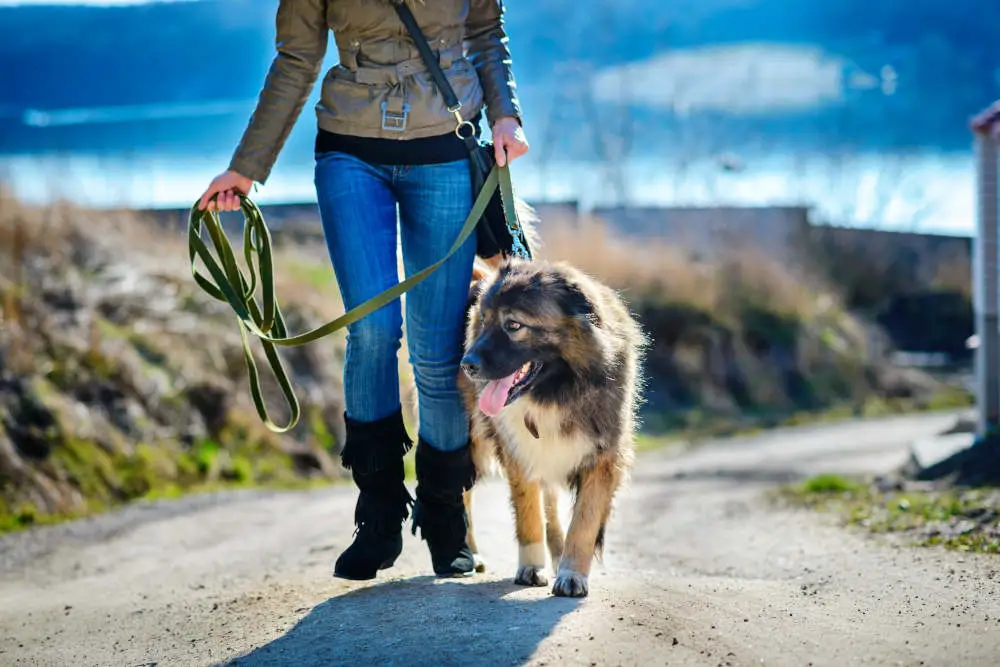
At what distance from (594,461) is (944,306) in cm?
2744

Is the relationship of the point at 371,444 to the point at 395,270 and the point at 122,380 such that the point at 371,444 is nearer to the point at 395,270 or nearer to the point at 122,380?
the point at 395,270

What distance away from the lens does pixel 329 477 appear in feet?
38.1

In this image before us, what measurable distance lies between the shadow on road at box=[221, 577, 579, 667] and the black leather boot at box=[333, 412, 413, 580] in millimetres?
141

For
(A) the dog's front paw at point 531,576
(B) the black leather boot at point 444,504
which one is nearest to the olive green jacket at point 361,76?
(B) the black leather boot at point 444,504

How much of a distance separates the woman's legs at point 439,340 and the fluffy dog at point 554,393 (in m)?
0.11

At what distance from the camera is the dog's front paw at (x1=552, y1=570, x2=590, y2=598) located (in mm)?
4309

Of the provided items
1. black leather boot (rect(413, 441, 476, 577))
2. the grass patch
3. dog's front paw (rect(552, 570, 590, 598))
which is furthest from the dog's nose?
the grass patch

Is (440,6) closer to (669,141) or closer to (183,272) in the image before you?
(183,272)

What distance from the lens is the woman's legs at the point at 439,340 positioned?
4340 mm

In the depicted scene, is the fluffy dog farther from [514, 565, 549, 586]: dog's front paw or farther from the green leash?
the green leash

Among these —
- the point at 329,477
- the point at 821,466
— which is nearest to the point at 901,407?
the point at 821,466

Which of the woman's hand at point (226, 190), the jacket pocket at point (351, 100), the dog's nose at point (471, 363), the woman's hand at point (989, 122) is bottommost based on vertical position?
the dog's nose at point (471, 363)

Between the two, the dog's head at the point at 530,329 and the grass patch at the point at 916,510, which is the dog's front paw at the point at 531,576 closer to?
the dog's head at the point at 530,329

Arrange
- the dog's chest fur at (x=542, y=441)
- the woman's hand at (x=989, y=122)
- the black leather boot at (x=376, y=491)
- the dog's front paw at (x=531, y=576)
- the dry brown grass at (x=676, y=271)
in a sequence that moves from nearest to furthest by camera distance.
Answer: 1. the black leather boot at (x=376, y=491)
2. the dog's chest fur at (x=542, y=441)
3. the dog's front paw at (x=531, y=576)
4. the woman's hand at (x=989, y=122)
5. the dry brown grass at (x=676, y=271)
